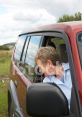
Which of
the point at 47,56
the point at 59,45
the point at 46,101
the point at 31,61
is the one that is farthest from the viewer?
the point at 31,61

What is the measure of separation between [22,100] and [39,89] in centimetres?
184

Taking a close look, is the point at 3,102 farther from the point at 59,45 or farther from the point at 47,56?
the point at 47,56

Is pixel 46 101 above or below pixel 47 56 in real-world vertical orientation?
below

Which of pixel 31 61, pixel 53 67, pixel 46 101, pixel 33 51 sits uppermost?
pixel 33 51

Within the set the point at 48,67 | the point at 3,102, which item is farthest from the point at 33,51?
the point at 3,102

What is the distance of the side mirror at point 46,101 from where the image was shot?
3.75m

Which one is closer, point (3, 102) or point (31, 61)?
point (31, 61)

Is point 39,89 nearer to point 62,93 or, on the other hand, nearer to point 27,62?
point 62,93

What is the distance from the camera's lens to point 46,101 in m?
3.79

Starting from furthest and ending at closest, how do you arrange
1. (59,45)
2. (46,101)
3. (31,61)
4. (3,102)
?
(3,102)
(31,61)
(59,45)
(46,101)

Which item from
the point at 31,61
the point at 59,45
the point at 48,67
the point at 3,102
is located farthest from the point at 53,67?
the point at 3,102

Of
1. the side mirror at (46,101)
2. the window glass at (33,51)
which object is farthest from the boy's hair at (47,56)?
the window glass at (33,51)

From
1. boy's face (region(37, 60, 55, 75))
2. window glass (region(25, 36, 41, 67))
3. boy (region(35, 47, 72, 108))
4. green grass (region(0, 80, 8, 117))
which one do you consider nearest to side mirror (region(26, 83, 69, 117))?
boy (region(35, 47, 72, 108))

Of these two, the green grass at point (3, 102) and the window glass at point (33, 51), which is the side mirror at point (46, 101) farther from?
the green grass at point (3, 102)
